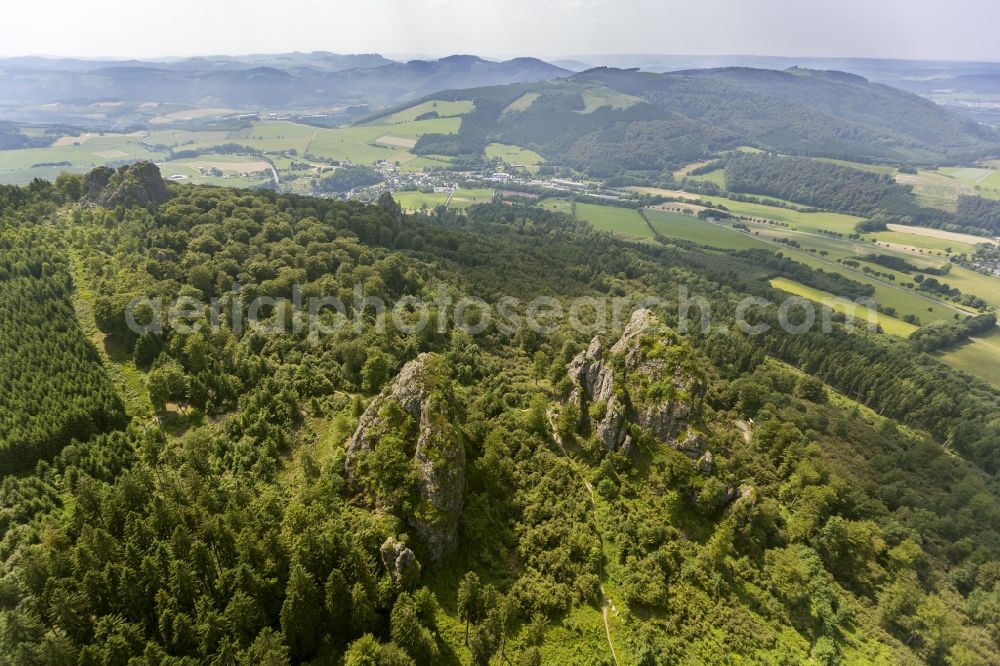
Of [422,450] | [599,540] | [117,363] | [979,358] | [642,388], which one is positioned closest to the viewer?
[422,450]

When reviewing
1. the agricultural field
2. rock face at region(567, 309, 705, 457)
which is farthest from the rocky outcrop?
the agricultural field

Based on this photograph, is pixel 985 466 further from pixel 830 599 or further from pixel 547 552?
pixel 547 552

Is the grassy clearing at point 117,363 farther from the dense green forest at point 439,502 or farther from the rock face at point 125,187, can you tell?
the rock face at point 125,187

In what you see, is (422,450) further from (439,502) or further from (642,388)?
(642,388)

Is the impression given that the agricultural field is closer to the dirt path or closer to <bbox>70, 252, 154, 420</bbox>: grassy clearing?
the dirt path

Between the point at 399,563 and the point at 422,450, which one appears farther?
the point at 422,450

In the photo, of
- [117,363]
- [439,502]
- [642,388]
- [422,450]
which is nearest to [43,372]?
[117,363]
